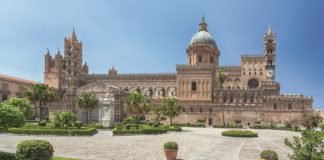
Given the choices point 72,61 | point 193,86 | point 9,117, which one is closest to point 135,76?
point 193,86

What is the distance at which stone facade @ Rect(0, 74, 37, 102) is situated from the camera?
63.3 m

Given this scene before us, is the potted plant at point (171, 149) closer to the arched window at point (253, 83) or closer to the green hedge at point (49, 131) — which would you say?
the green hedge at point (49, 131)

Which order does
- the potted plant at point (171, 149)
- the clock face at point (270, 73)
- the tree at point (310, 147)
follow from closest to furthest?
the tree at point (310, 147) < the potted plant at point (171, 149) < the clock face at point (270, 73)

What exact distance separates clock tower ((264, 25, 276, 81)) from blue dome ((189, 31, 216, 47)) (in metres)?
15.0

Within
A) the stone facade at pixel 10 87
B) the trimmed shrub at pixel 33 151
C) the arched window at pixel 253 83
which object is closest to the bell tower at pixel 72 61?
the stone facade at pixel 10 87

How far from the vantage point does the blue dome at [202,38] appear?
7600cm

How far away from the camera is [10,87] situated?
219 feet

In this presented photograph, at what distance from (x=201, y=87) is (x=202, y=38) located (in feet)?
48.8

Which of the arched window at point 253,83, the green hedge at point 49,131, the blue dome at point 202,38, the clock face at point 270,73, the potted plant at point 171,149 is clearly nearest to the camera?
the potted plant at point 171,149

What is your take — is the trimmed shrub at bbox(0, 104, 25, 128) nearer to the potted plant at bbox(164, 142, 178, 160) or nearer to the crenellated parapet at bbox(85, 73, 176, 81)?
the potted plant at bbox(164, 142, 178, 160)

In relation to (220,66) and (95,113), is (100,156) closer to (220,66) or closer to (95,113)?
(95,113)

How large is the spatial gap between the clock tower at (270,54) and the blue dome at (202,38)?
15.0 meters

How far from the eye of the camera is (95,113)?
67125 mm

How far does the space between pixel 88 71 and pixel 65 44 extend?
1367 centimetres
